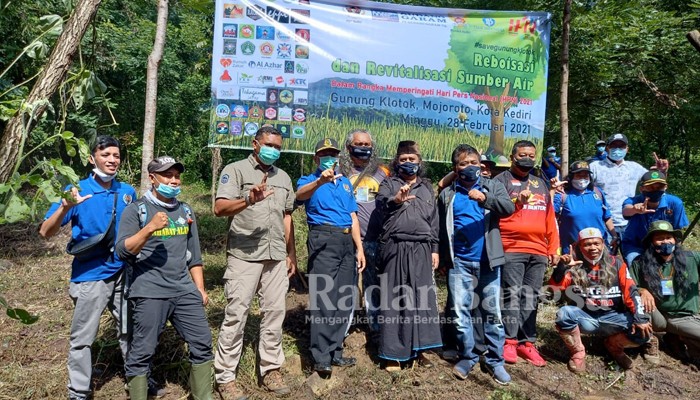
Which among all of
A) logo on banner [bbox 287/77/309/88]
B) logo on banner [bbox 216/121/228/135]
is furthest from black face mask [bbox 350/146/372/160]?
logo on banner [bbox 216/121/228/135]

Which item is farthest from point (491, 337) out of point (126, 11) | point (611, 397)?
point (126, 11)

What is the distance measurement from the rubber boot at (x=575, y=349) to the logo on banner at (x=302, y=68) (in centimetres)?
368

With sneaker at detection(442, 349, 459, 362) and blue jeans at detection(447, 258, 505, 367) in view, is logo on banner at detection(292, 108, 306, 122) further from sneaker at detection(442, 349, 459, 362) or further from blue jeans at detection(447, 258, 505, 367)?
sneaker at detection(442, 349, 459, 362)

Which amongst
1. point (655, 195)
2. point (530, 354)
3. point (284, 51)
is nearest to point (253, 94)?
point (284, 51)

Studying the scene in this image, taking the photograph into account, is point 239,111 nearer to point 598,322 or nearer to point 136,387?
point 136,387

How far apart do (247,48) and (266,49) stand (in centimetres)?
20

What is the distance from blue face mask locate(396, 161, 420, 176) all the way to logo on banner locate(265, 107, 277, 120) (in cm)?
184

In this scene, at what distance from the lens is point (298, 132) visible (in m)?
5.38

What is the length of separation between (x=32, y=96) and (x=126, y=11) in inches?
505

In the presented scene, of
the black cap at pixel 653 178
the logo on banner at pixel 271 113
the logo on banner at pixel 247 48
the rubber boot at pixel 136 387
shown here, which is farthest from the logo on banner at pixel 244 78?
the black cap at pixel 653 178

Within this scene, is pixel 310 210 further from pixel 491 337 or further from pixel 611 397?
pixel 611 397

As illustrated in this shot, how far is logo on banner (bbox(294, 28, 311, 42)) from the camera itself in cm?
541

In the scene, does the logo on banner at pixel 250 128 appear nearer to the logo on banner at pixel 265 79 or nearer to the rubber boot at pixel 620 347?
the logo on banner at pixel 265 79

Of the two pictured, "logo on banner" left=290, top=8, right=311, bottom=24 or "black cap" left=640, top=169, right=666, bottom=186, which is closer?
"black cap" left=640, top=169, right=666, bottom=186
